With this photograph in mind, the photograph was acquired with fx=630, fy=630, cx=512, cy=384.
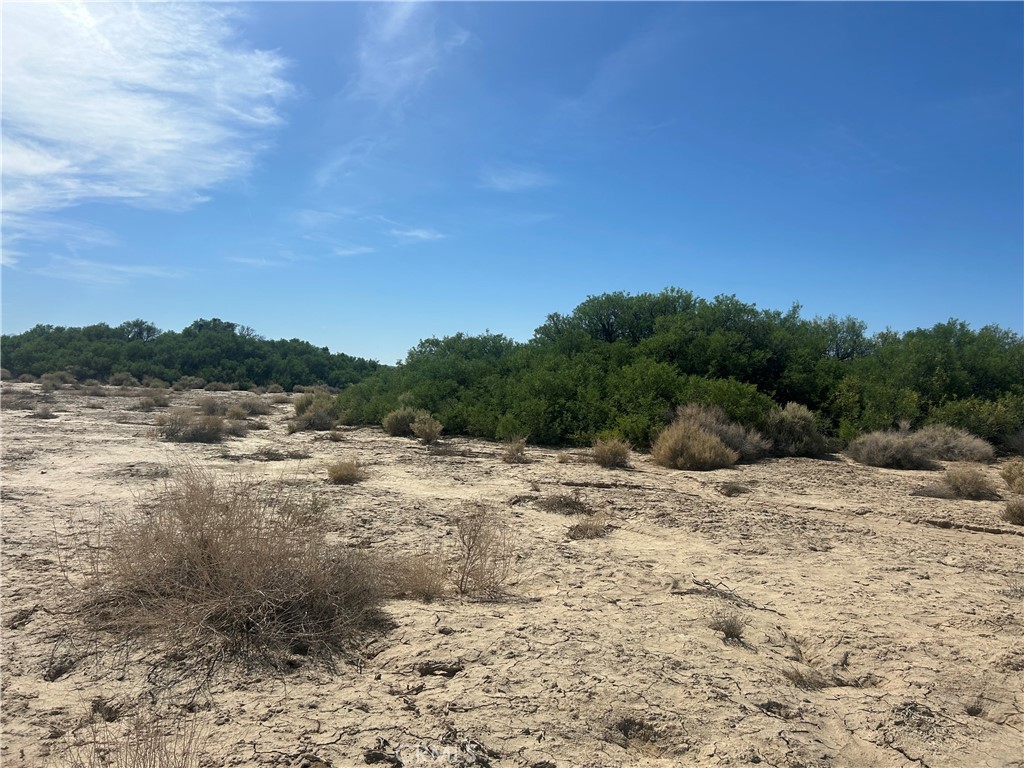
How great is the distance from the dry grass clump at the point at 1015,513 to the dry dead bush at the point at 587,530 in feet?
18.8

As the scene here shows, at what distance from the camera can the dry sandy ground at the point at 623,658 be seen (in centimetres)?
342

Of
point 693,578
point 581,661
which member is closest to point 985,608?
point 693,578

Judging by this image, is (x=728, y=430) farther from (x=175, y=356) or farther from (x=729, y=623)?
(x=175, y=356)

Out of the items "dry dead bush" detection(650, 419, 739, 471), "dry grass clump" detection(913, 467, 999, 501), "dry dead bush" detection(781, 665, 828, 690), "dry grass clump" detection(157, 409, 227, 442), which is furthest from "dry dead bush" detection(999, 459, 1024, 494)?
"dry grass clump" detection(157, 409, 227, 442)

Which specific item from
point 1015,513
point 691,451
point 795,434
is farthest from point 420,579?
point 795,434

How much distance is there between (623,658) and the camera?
4.28 metres

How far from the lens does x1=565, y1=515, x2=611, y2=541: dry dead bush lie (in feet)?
Result: 24.9

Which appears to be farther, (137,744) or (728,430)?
(728,430)

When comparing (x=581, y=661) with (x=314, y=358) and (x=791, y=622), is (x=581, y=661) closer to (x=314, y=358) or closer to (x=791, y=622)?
(x=791, y=622)

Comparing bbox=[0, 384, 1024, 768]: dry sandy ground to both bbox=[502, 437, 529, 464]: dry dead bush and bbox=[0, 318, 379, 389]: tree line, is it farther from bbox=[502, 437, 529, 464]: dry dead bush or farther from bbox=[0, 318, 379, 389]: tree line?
bbox=[0, 318, 379, 389]: tree line

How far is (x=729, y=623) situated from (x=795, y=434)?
11.4m

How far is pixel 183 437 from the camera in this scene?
1530 cm

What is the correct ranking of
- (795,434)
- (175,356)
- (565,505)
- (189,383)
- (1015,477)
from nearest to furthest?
(565,505), (1015,477), (795,434), (189,383), (175,356)

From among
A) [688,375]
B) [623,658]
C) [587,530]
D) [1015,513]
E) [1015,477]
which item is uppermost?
[688,375]
